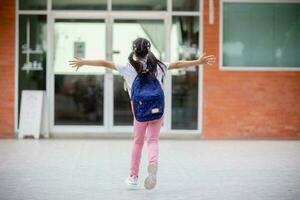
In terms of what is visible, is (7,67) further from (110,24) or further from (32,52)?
(110,24)

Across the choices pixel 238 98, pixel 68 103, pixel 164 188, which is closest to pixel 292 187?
pixel 164 188

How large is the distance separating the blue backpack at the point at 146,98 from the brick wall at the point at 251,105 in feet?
21.3

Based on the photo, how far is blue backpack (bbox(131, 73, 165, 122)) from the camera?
27.8 ft

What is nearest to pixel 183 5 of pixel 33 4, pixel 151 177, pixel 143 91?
pixel 33 4

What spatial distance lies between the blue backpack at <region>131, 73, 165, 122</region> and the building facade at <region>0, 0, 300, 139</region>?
6396 millimetres

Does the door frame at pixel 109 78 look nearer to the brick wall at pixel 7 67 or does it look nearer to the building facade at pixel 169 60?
the building facade at pixel 169 60

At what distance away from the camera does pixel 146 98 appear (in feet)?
27.7

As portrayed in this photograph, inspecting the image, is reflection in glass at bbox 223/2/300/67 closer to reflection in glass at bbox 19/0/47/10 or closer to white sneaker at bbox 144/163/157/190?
reflection in glass at bbox 19/0/47/10

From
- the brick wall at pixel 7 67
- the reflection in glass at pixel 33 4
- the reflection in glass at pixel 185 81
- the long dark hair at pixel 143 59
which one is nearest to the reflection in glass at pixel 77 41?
the reflection in glass at pixel 33 4

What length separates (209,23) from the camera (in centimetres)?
1492

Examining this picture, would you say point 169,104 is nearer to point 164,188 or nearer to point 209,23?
point 209,23

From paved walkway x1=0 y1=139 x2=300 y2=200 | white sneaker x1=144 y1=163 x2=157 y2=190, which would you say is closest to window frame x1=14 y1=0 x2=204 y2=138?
paved walkway x1=0 y1=139 x2=300 y2=200

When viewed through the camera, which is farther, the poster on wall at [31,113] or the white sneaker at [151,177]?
the poster on wall at [31,113]

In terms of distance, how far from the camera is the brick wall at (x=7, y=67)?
584 inches
